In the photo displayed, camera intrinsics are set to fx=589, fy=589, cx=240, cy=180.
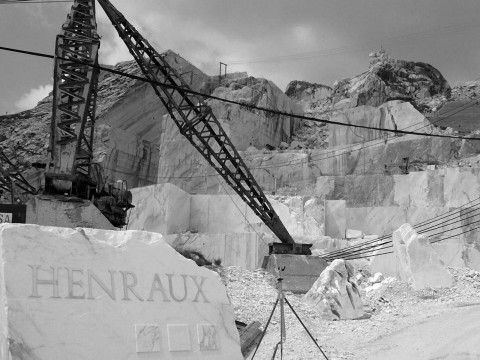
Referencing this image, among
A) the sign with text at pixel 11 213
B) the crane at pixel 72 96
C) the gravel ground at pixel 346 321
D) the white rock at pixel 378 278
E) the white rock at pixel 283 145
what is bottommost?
the gravel ground at pixel 346 321

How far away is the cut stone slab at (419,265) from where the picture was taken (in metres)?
13.8

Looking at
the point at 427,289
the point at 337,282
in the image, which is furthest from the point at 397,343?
the point at 427,289

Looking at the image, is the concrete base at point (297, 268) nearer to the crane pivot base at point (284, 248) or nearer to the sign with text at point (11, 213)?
the crane pivot base at point (284, 248)

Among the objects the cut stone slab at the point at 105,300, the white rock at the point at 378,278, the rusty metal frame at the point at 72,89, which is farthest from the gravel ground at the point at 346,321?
the rusty metal frame at the point at 72,89

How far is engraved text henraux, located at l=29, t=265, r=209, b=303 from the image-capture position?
15.1ft

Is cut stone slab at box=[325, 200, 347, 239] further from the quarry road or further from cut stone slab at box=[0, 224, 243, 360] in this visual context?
cut stone slab at box=[0, 224, 243, 360]

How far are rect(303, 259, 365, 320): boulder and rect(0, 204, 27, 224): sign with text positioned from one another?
6.26 metres

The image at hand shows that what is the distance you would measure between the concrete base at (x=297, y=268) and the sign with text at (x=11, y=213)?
687cm

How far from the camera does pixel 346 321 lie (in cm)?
1141

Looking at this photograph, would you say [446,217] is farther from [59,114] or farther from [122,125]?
[122,125]

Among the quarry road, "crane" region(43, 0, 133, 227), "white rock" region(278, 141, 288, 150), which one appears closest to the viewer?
the quarry road

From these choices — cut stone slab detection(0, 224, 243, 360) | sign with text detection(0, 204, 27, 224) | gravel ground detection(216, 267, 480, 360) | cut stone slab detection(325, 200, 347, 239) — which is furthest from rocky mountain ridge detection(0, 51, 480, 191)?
cut stone slab detection(0, 224, 243, 360)

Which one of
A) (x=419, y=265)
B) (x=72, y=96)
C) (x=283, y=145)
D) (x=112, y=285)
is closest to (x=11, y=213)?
(x=72, y=96)

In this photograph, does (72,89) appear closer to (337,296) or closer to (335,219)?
(337,296)
